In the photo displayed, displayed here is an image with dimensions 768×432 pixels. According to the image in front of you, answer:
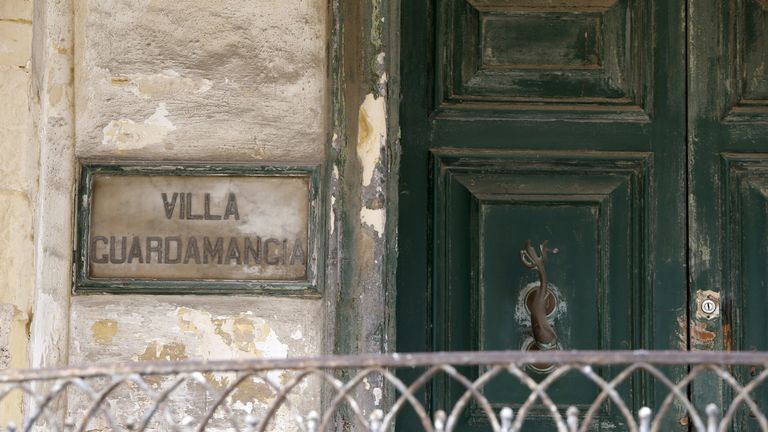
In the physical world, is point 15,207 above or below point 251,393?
above

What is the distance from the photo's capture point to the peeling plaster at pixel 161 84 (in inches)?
103

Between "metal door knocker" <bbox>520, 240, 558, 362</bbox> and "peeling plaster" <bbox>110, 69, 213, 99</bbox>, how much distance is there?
96 centimetres

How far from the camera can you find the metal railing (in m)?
1.73

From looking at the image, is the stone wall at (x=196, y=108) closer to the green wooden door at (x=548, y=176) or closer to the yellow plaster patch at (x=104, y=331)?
the yellow plaster patch at (x=104, y=331)

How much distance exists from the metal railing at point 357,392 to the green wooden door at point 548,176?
0.02m

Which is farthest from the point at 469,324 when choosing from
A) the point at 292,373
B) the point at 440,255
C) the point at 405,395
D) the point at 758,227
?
the point at 405,395

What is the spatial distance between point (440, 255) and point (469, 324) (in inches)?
8.0

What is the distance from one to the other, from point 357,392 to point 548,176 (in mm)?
814

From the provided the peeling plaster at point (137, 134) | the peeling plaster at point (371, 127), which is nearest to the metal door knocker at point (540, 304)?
the peeling plaster at point (371, 127)

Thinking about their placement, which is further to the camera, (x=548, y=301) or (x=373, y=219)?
(x=548, y=301)

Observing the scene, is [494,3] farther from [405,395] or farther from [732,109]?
[405,395]

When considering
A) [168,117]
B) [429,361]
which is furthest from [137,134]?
[429,361]

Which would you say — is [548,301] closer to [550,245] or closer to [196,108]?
[550,245]

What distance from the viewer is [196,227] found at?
260cm
